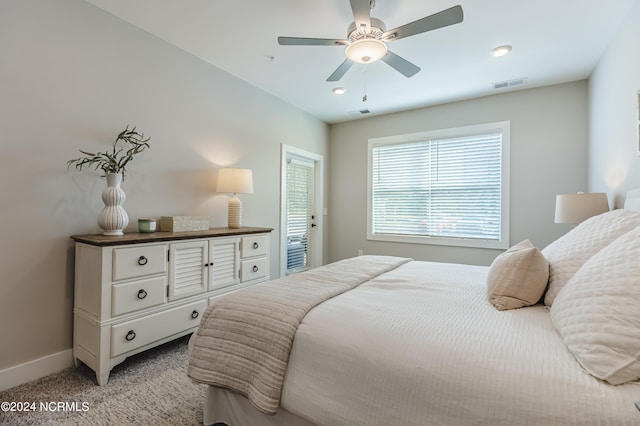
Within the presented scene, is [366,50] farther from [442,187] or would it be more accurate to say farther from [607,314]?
[442,187]

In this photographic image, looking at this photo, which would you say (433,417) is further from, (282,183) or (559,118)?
(559,118)

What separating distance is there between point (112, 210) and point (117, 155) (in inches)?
21.7

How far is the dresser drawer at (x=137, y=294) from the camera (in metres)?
1.88

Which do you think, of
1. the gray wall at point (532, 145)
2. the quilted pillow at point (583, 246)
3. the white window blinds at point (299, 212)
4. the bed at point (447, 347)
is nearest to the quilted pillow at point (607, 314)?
the bed at point (447, 347)

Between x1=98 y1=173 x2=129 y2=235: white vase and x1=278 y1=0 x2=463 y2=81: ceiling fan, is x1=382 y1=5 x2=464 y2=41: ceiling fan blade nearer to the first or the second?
x1=278 y1=0 x2=463 y2=81: ceiling fan

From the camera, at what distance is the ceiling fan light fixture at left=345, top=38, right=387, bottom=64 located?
6.40ft

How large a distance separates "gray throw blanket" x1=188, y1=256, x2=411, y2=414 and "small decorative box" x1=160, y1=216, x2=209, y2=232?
1300 millimetres

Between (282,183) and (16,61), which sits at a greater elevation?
(16,61)

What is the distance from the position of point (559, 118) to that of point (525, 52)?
1127 mm

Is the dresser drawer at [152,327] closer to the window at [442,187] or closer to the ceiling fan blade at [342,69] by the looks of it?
the ceiling fan blade at [342,69]

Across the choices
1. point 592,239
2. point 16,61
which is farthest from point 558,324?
point 16,61

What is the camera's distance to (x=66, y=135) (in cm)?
207

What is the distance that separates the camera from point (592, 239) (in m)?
1.34

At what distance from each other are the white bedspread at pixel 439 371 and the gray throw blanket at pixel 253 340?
55 mm
